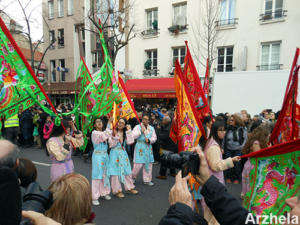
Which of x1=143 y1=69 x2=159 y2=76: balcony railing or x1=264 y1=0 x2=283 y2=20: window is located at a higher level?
x1=264 y1=0 x2=283 y2=20: window

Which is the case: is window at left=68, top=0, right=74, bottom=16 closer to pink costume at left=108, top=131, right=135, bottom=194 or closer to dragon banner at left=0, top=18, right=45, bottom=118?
pink costume at left=108, top=131, right=135, bottom=194

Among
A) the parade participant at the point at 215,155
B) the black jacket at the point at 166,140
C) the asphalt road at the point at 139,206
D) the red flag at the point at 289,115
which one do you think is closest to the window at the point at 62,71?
the asphalt road at the point at 139,206

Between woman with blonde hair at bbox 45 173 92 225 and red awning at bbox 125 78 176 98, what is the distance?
11635mm

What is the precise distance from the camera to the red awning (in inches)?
516

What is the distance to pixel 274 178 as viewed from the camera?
1.59 meters

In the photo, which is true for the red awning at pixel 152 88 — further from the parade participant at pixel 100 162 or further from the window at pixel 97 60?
the parade participant at pixel 100 162

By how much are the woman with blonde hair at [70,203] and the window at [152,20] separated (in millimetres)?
14957

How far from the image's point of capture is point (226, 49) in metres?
12.9

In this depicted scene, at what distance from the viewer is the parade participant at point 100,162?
12.8ft

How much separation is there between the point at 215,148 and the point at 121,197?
7.78 feet

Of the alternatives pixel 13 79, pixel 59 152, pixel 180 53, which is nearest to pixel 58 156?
pixel 59 152

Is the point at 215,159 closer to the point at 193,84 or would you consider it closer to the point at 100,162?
the point at 193,84

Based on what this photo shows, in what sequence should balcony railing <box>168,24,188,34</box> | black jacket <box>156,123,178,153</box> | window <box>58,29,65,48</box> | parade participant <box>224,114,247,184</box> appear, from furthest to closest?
window <box>58,29,65,48</box> → balcony railing <box>168,24,188,34</box> → black jacket <box>156,123,178,153</box> → parade participant <box>224,114,247,184</box>

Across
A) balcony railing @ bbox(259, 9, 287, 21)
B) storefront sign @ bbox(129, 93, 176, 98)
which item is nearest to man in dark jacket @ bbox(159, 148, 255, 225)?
storefront sign @ bbox(129, 93, 176, 98)
